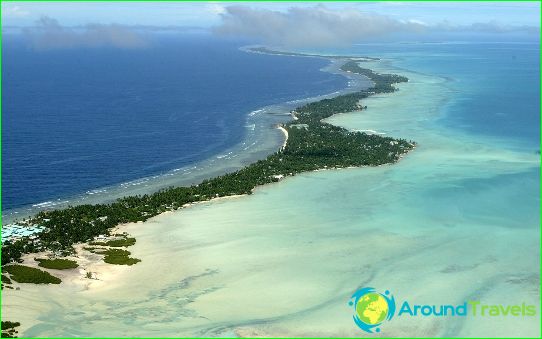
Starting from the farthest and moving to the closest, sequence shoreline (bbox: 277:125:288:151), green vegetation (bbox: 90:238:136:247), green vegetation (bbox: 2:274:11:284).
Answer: shoreline (bbox: 277:125:288:151)
green vegetation (bbox: 90:238:136:247)
green vegetation (bbox: 2:274:11:284)

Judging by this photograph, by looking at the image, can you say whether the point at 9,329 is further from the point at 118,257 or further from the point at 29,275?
the point at 118,257

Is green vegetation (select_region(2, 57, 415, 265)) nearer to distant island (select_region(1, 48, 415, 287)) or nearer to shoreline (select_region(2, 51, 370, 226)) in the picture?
distant island (select_region(1, 48, 415, 287))

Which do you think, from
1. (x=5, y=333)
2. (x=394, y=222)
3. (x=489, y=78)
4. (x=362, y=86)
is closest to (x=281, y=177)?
(x=394, y=222)

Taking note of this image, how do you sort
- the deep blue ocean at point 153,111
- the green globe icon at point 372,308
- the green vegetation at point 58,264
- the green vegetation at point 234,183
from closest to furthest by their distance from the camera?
the green globe icon at point 372,308, the green vegetation at point 58,264, the green vegetation at point 234,183, the deep blue ocean at point 153,111

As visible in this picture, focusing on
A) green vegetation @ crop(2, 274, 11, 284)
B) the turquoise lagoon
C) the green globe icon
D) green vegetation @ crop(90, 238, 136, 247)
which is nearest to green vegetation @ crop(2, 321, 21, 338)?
the turquoise lagoon

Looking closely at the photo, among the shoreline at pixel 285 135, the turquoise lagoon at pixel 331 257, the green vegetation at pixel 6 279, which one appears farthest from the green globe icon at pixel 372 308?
the shoreline at pixel 285 135

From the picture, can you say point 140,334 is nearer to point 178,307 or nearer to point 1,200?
point 178,307

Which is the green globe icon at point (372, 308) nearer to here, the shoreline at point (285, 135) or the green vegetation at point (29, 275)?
the green vegetation at point (29, 275)
